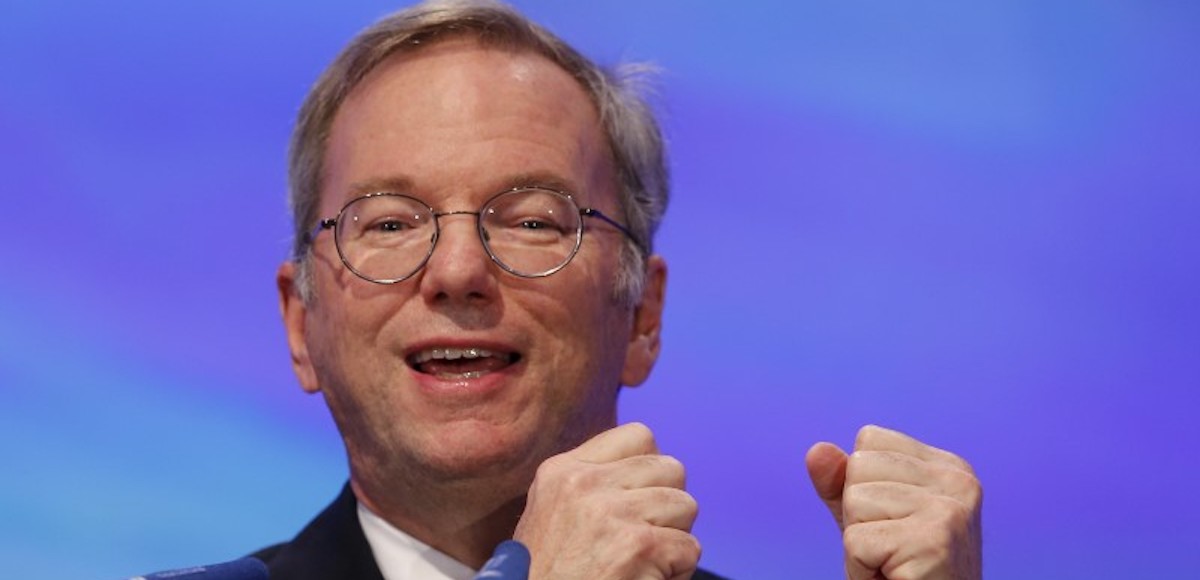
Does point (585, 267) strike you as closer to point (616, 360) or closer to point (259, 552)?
point (616, 360)

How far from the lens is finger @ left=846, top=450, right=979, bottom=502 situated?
2318 millimetres

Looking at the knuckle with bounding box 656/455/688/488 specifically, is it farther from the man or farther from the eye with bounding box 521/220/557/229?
the eye with bounding box 521/220/557/229

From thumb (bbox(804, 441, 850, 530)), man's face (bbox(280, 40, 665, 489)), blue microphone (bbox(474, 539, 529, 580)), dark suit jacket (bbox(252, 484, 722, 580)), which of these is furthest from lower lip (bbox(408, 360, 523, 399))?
blue microphone (bbox(474, 539, 529, 580))

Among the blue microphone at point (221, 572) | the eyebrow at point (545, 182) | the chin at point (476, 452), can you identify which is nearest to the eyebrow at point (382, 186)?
the eyebrow at point (545, 182)

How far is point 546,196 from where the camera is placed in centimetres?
262

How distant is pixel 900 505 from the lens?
2287mm

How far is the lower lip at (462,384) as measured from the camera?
8.23ft

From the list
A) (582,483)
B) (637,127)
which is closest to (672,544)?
(582,483)

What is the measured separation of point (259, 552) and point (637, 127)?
1034 mm

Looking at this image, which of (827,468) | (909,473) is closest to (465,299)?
(827,468)

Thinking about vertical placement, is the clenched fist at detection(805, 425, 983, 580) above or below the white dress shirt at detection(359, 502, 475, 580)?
below

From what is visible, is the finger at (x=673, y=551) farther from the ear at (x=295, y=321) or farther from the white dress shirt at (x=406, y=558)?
the ear at (x=295, y=321)

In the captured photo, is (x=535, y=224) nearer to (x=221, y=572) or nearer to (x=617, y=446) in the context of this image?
(x=617, y=446)

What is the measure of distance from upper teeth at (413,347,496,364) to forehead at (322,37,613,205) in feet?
0.81
